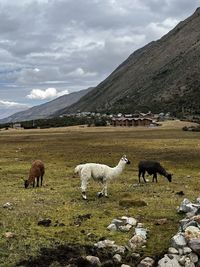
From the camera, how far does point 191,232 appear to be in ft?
48.0

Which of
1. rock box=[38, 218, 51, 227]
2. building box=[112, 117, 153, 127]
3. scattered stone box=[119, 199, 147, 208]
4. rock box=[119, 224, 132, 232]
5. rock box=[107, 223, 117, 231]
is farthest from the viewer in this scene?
building box=[112, 117, 153, 127]

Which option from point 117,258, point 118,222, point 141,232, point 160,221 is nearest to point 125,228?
point 118,222

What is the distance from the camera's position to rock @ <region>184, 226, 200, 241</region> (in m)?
14.5

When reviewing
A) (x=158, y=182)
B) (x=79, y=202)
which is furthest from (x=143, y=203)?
(x=158, y=182)

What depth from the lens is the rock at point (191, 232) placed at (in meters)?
14.5

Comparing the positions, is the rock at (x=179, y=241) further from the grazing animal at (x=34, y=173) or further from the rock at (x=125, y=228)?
the grazing animal at (x=34, y=173)

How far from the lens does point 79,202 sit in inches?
870

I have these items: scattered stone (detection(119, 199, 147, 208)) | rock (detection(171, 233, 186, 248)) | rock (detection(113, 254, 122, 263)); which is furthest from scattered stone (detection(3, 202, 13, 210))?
rock (detection(171, 233, 186, 248))

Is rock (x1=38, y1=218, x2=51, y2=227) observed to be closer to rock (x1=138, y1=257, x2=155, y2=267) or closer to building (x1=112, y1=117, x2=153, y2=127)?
rock (x1=138, y1=257, x2=155, y2=267)

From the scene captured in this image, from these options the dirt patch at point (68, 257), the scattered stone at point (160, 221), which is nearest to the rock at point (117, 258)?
the dirt patch at point (68, 257)

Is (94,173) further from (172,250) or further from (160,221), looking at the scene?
(172,250)

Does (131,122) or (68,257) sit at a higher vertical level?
(131,122)

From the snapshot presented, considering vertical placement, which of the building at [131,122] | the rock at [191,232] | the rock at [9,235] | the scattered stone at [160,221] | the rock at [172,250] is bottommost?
the rock at [172,250]

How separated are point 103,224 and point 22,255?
4.20 metres
